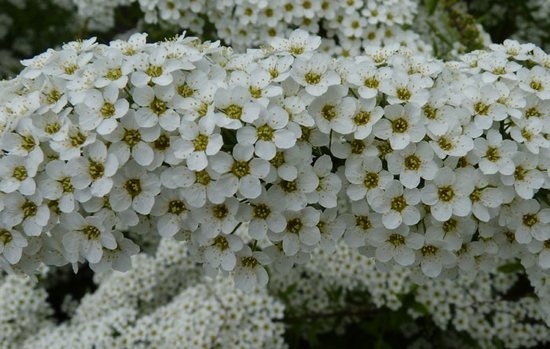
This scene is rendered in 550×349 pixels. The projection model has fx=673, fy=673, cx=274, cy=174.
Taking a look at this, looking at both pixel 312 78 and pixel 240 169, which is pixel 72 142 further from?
pixel 312 78

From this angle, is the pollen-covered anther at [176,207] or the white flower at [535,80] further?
the white flower at [535,80]

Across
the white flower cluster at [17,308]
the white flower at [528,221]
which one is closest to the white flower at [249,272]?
the white flower at [528,221]

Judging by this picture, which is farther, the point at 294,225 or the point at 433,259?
the point at 433,259

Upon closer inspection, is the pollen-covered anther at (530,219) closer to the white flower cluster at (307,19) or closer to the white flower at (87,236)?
the white flower at (87,236)

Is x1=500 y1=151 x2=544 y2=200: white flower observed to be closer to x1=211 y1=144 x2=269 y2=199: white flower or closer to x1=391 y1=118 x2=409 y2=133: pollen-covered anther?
x1=391 y1=118 x2=409 y2=133: pollen-covered anther

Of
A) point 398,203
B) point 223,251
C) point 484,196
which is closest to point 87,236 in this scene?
point 223,251

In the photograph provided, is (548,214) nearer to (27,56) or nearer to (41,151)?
(41,151)

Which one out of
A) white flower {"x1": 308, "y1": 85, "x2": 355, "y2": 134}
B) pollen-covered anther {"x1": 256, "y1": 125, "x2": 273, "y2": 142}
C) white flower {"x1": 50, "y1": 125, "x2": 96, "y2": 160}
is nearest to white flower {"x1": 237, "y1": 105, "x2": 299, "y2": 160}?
pollen-covered anther {"x1": 256, "y1": 125, "x2": 273, "y2": 142}
